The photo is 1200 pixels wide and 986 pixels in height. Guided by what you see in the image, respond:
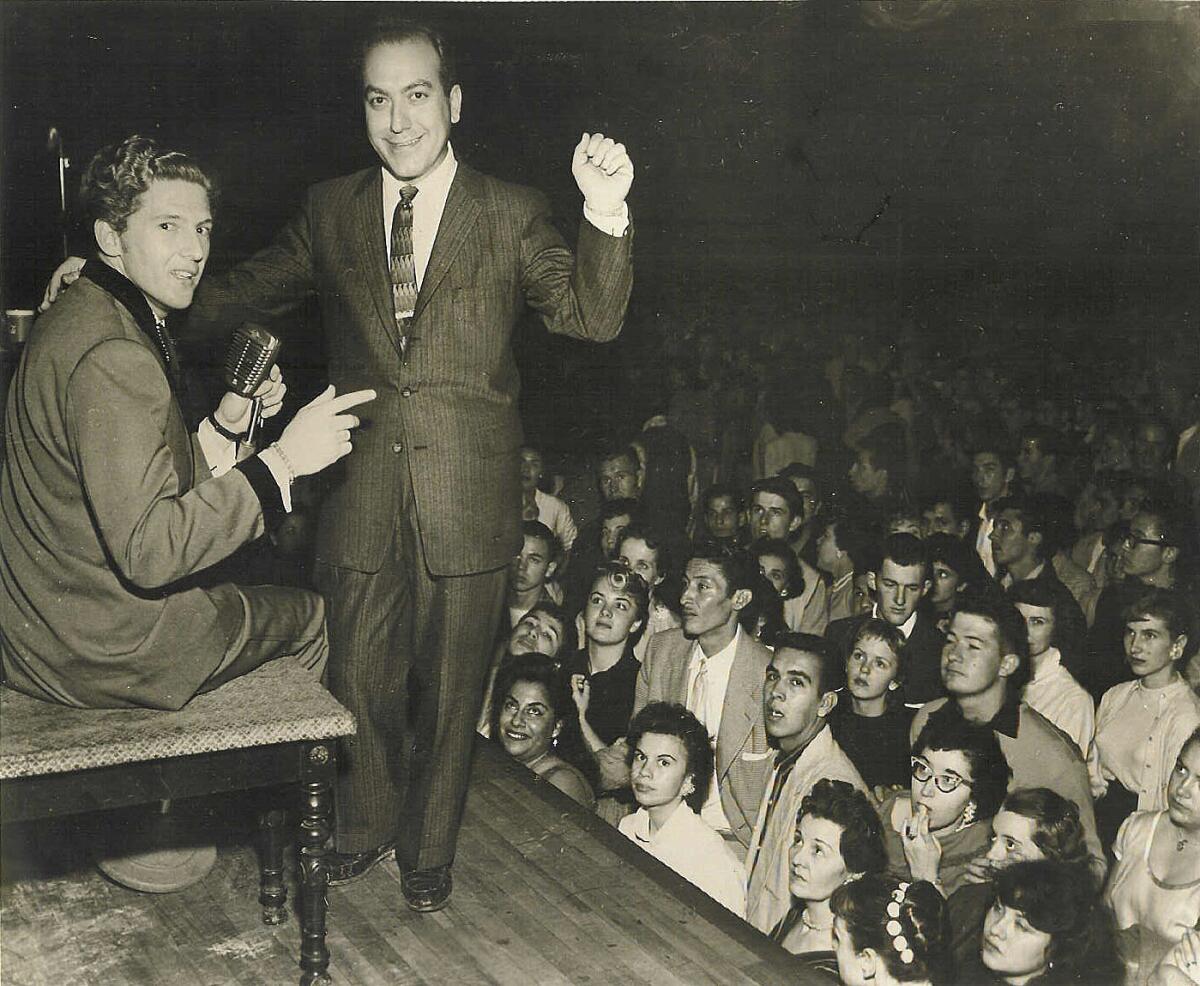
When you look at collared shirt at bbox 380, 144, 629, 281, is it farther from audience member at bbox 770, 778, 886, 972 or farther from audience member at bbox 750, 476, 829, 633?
audience member at bbox 750, 476, 829, 633

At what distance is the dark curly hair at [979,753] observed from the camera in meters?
2.82

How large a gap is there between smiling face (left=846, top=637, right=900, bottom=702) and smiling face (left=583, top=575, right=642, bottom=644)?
2.88 feet

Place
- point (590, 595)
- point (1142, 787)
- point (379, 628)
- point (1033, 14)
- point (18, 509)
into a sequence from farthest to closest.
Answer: point (1033, 14)
point (590, 595)
point (1142, 787)
point (379, 628)
point (18, 509)

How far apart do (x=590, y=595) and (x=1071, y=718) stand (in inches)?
59.9

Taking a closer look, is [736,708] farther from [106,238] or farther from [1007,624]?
[106,238]

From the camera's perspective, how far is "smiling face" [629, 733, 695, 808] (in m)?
3.23

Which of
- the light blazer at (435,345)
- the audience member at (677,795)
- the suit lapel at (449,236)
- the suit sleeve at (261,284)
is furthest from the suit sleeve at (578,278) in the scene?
the audience member at (677,795)

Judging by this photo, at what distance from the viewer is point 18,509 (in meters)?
2.09

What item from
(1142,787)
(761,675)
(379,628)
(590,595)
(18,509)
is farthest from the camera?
(590,595)

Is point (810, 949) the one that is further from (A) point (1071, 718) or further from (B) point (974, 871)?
(A) point (1071, 718)

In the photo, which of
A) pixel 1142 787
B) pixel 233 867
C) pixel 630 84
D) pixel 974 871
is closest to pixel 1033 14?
pixel 630 84

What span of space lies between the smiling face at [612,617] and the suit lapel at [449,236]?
1579 mm

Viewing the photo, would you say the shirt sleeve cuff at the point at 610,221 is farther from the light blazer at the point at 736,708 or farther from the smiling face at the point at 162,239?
the light blazer at the point at 736,708

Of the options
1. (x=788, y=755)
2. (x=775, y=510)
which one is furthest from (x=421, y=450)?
(x=775, y=510)
